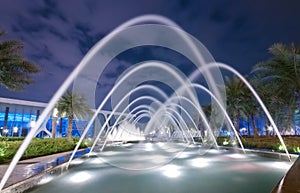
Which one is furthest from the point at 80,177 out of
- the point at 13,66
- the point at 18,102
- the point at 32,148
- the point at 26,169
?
the point at 18,102

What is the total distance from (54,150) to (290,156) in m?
18.2

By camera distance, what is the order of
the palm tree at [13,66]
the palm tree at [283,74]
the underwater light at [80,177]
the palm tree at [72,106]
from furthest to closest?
the palm tree at [72,106], the palm tree at [283,74], the palm tree at [13,66], the underwater light at [80,177]

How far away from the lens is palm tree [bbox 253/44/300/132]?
17.9 metres

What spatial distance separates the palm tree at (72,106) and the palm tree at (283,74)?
80.5 feet

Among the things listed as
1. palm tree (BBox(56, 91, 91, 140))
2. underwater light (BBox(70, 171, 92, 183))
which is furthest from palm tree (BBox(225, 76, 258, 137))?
underwater light (BBox(70, 171, 92, 183))

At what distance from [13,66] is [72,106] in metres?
15.5

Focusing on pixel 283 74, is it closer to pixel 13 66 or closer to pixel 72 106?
pixel 13 66

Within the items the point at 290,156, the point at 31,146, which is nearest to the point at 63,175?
the point at 31,146

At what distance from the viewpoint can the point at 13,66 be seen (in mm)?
14922

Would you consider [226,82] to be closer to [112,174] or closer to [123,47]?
[123,47]

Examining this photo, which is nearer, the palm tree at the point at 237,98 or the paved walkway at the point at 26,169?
the paved walkway at the point at 26,169

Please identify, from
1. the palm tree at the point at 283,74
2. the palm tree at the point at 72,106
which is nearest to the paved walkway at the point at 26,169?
the palm tree at the point at 72,106

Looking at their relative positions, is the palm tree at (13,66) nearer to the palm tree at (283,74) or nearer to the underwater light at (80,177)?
the underwater light at (80,177)

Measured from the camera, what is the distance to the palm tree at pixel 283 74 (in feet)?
58.8
